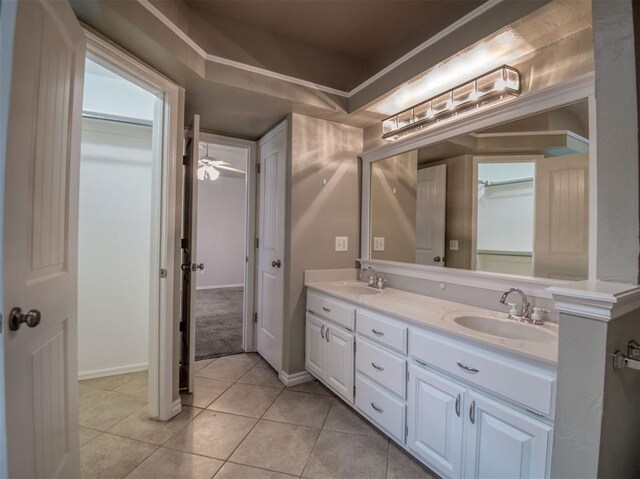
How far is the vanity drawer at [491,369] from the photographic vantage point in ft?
3.65

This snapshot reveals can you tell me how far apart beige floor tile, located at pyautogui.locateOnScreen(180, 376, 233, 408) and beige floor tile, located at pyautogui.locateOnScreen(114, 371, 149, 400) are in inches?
11.5

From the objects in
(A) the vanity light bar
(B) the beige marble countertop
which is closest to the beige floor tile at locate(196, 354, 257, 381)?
(B) the beige marble countertop

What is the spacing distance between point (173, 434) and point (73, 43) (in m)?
2.07

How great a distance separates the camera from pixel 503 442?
48.3 inches

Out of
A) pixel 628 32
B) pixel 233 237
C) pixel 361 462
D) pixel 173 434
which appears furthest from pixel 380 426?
pixel 233 237

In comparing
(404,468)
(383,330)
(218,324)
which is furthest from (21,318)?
(218,324)

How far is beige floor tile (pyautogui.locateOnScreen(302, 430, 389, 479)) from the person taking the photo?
5.25 ft

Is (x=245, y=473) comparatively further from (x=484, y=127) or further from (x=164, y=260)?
(x=484, y=127)

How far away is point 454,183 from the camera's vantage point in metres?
2.05

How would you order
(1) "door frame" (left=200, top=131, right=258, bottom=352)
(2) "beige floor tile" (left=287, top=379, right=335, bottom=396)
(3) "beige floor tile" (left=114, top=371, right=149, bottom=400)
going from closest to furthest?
1. (3) "beige floor tile" (left=114, top=371, right=149, bottom=400)
2. (2) "beige floor tile" (left=287, top=379, right=335, bottom=396)
3. (1) "door frame" (left=200, top=131, right=258, bottom=352)

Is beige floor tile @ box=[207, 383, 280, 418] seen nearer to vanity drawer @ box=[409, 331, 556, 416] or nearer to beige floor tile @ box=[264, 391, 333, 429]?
beige floor tile @ box=[264, 391, 333, 429]

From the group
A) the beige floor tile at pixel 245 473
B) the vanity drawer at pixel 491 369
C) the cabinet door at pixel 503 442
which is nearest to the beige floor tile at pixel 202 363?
the beige floor tile at pixel 245 473

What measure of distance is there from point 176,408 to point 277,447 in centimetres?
78

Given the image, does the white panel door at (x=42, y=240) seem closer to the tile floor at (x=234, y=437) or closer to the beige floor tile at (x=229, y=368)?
the tile floor at (x=234, y=437)
